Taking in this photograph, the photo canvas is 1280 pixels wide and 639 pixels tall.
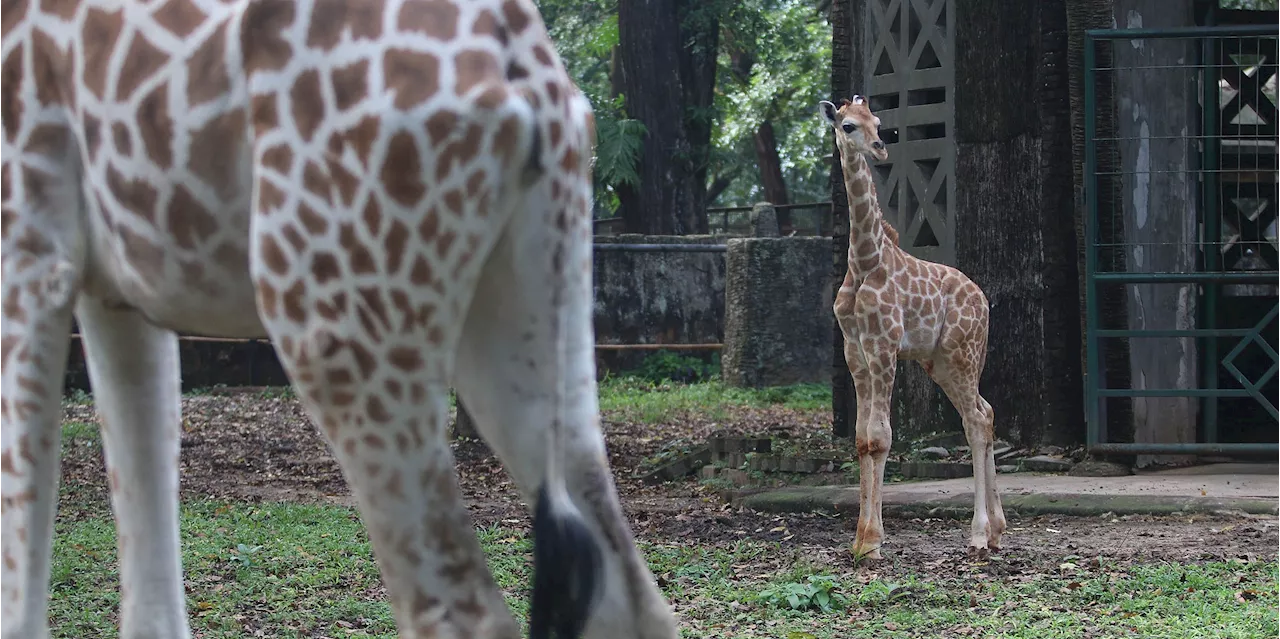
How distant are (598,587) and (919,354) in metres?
4.61

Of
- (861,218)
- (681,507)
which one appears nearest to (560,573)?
(861,218)

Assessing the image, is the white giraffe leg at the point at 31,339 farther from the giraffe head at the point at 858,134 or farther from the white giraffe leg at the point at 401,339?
the giraffe head at the point at 858,134

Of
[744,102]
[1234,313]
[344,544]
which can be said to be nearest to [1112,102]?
[1234,313]

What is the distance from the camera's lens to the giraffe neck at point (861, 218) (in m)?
7.20

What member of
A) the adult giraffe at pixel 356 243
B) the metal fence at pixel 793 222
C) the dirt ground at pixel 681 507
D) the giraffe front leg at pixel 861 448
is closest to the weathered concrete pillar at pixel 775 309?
the dirt ground at pixel 681 507

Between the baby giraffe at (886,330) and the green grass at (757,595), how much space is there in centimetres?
45

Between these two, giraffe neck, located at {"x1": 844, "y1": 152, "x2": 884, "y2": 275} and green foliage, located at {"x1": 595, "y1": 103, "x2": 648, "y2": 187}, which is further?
green foliage, located at {"x1": 595, "y1": 103, "x2": 648, "y2": 187}

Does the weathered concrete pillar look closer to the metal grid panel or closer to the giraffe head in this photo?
the metal grid panel

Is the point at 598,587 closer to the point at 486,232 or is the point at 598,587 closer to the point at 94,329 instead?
the point at 486,232

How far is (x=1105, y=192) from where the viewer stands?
9.20 m

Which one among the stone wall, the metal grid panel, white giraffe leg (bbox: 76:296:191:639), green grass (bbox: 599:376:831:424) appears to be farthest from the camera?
the stone wall

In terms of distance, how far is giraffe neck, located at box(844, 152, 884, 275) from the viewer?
7199 mm

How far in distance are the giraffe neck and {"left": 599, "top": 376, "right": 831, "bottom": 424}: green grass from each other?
6.66 meters

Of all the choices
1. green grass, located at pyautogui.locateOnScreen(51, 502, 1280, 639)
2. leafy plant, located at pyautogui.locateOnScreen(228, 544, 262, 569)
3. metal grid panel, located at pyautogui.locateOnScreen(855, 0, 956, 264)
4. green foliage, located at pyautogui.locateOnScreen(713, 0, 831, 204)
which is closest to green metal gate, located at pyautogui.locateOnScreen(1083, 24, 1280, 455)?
metal grid panel, located at pyautogui.locateOnScreen(855, 0, 956, 264)
